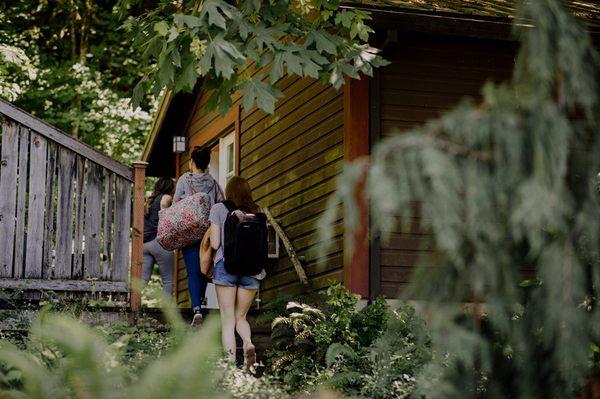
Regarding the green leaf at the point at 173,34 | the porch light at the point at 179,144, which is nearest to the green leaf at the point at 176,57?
the green leaf at the point at 173,34

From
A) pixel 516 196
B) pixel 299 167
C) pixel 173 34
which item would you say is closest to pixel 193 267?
pixel 299 167

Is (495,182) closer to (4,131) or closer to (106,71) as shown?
(4,131)

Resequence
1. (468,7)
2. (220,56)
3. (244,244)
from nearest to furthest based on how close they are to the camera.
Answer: (220,56)
(244,244)
(468,7)

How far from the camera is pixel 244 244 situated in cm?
954

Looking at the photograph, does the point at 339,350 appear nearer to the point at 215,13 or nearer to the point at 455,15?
the point at 215,13

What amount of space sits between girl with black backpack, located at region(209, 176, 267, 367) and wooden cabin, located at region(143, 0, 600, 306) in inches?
19.4

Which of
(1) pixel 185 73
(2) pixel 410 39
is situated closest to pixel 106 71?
(2) pixel 410 39

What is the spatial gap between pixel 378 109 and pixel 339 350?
315 centimetres

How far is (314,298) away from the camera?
10578 mm

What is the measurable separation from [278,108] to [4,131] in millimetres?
4298

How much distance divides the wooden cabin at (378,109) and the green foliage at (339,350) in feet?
2.02

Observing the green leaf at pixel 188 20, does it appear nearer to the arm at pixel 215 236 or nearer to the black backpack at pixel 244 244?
the black backpack at pixel 244 244

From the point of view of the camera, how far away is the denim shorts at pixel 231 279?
9562 mm

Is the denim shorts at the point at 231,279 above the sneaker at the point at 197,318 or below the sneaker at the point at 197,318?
above
